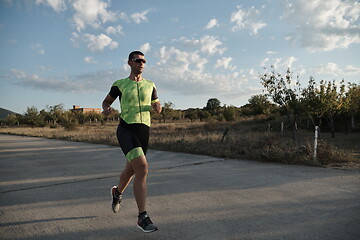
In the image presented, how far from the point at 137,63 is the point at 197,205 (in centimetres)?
194

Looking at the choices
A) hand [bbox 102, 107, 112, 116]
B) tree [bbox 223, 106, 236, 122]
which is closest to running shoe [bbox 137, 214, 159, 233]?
hand [bbox 102, 107, 112, 116]

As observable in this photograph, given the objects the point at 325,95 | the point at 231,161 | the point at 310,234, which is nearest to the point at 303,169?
the point at 231,161

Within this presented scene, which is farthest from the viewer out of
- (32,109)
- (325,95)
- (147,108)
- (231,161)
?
(32,109)

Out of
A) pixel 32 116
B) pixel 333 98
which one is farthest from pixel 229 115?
pixel 32 116

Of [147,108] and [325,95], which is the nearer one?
[147,108]

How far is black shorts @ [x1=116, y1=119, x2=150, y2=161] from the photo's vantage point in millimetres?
2580

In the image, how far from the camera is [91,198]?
11.7 ft

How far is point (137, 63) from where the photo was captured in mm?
2787

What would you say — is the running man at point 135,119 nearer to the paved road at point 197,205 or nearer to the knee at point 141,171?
Answer: the knee at point 141,171

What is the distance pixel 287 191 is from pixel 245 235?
5.79ft

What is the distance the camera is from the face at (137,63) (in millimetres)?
2782

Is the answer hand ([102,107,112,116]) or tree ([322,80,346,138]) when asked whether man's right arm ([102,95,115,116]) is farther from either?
tree ([322,80,346,138])

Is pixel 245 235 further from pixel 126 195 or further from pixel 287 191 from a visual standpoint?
pixel 126 195

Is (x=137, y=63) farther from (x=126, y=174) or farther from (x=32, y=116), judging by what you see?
(x=32, y=116)
